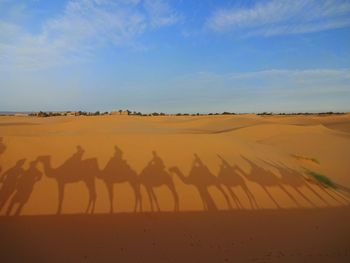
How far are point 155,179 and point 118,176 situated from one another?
81 centimetres

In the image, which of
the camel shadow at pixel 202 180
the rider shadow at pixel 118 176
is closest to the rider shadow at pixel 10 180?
the rider shadow at pixel 118 176

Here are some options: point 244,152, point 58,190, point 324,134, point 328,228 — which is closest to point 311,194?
point 328,228

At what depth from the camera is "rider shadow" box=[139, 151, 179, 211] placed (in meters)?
7.94

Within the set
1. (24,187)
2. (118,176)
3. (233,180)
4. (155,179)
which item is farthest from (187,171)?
Answer: (24,187)

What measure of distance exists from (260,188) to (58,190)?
441cm

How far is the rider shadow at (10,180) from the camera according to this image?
7536 millimetres

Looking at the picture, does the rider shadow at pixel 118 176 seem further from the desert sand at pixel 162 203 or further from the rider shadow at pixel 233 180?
the rider shadow at pixel 233 180

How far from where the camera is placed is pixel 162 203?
7.80m

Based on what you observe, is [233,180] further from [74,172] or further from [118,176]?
[74,172]

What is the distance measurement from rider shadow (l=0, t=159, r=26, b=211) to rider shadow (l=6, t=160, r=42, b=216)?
0.08 meters

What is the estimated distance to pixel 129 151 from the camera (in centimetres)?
1007

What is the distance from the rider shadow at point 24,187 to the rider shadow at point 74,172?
0.73 feet

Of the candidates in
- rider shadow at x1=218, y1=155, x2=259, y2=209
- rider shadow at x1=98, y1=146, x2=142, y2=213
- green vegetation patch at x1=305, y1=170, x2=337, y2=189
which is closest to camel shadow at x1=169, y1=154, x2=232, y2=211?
rider shadow at x1=218, y1=155, x2=259, y2=209

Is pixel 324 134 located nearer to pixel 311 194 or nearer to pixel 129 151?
pixel 311 194
